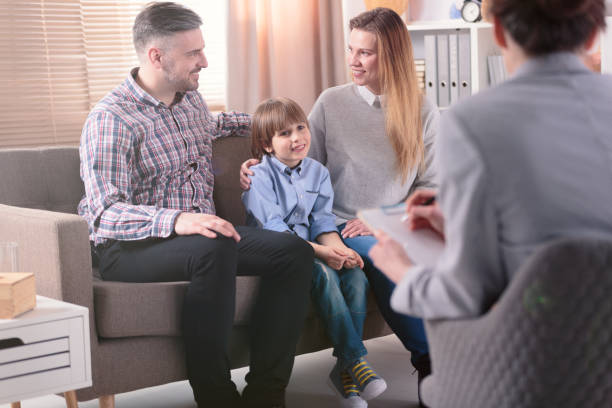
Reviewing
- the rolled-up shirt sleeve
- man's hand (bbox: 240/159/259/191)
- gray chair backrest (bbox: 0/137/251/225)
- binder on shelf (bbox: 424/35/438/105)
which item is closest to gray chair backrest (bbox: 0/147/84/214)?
gray chair backrest (bbox: 0/137/251/225)

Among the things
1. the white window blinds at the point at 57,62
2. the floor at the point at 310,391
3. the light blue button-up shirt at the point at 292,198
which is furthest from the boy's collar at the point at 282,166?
the white window blinds at the point at 57,62

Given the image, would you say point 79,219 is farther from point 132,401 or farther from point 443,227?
point 443,227

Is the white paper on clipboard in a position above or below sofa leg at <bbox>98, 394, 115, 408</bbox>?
above

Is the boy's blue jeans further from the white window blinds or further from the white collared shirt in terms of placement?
the white window blinds

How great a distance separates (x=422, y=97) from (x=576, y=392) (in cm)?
172

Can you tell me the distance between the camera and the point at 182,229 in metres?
2.04

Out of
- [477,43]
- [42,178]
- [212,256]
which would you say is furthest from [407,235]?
[477,43]

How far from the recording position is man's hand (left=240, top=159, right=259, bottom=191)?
7.82ft

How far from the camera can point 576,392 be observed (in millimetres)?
973

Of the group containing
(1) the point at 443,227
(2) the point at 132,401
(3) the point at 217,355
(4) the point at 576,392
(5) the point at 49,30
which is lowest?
(2) the point at 132,401

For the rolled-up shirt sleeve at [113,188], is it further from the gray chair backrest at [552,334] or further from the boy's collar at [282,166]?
the gray chair backrest at [552,334]

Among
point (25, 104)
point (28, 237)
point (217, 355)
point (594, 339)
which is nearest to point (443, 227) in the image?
point (594, 339)

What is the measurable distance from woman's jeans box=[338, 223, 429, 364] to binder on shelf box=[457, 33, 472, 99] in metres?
1.45

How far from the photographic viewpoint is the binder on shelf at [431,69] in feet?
11.9
